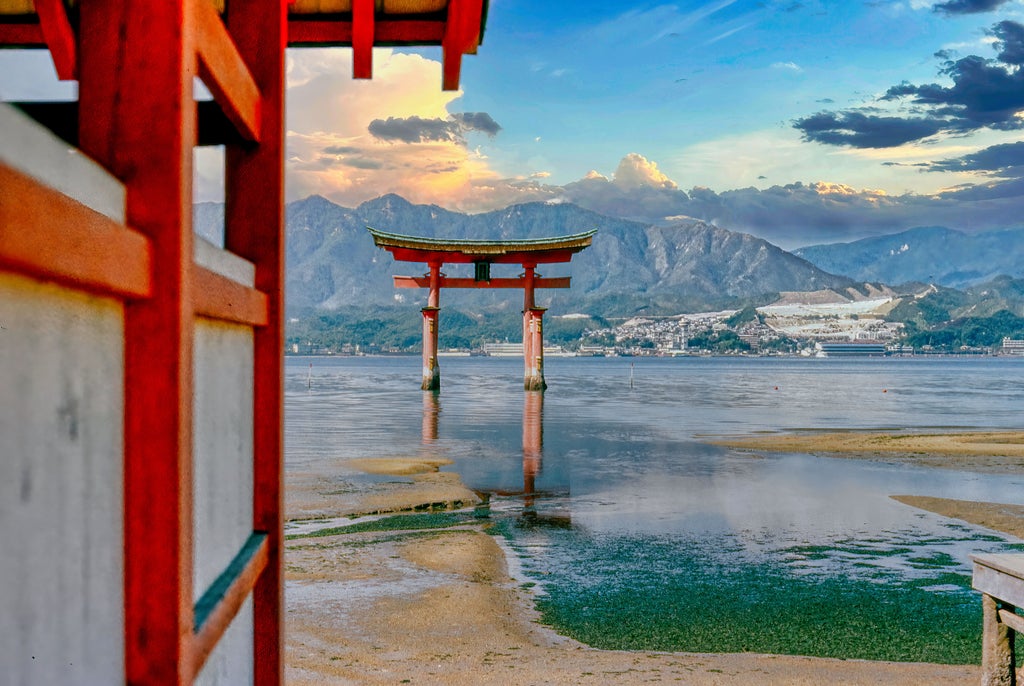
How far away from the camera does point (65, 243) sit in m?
1.30

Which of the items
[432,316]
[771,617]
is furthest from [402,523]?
[432,316]

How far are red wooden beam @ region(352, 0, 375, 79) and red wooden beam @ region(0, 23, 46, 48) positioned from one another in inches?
57.9

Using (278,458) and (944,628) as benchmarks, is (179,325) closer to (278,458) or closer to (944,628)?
(278,458)

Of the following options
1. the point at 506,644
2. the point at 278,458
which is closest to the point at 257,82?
the point at 278,458

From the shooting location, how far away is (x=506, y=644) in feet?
20.0

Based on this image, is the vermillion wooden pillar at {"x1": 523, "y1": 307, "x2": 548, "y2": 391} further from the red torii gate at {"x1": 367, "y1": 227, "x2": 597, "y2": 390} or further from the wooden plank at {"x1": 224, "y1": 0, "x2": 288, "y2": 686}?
the wooden plank at {"x1": 224, "y1": 0, "x2": 288, "y2": 686}

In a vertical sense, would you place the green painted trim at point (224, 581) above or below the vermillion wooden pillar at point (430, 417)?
above

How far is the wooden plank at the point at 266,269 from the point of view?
9.75ft

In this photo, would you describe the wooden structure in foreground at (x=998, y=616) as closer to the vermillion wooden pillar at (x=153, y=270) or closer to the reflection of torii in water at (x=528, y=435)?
the vermillion wooden pillar at (x=153, y=270)

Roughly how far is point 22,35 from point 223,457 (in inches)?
114

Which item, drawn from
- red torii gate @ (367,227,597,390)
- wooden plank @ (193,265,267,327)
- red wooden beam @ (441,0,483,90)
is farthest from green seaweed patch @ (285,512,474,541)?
red torii gate @ (367,227,597,390)

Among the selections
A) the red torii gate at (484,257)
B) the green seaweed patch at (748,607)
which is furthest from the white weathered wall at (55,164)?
the red torii gate at (484,257)

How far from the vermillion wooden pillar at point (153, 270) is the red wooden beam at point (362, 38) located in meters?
2.44

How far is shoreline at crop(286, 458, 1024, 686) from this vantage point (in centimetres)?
540
